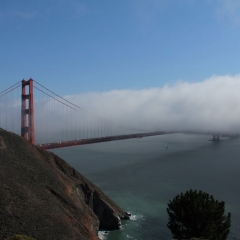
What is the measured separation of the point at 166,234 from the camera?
1544cm

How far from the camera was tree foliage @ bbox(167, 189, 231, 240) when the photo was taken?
11.9 meters

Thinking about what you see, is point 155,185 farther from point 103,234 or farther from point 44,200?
point 44,200

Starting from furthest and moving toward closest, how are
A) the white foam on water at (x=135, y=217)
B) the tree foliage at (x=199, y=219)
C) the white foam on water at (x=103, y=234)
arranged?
the white foam on water at (x=135, y=217), the white foam on water at (x=103, y=234), the tree foliage at (x=199, y=219)

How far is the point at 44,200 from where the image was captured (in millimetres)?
13102

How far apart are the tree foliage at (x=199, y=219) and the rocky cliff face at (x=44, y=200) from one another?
3596 millimetres

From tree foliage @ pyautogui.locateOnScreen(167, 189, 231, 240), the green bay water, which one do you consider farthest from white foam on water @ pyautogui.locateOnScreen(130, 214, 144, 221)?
tree foliage @ pyautogui.locateOnScreen(167, 189, 231, 240)

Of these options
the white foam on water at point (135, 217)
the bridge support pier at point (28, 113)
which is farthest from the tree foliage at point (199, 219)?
the bridge support pier at point (28, 113)

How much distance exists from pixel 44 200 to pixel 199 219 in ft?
20.4

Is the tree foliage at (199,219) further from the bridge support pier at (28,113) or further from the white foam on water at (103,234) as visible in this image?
the bridge support pier at (28,113)

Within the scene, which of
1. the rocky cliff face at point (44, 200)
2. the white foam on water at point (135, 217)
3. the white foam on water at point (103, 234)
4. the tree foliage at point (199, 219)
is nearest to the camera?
the rocky cliff face at point (44, 200)

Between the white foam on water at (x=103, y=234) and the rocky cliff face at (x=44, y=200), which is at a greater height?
the rocky cliff face at (x=44, y=200)

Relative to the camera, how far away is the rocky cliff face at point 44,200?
11086 mm

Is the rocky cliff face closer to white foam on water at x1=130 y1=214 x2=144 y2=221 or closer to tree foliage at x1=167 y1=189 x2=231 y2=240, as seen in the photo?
white foam on water at x1=130 y1=214 x2=144 y2=221

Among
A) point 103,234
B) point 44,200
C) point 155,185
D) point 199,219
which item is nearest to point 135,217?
point 103,234
